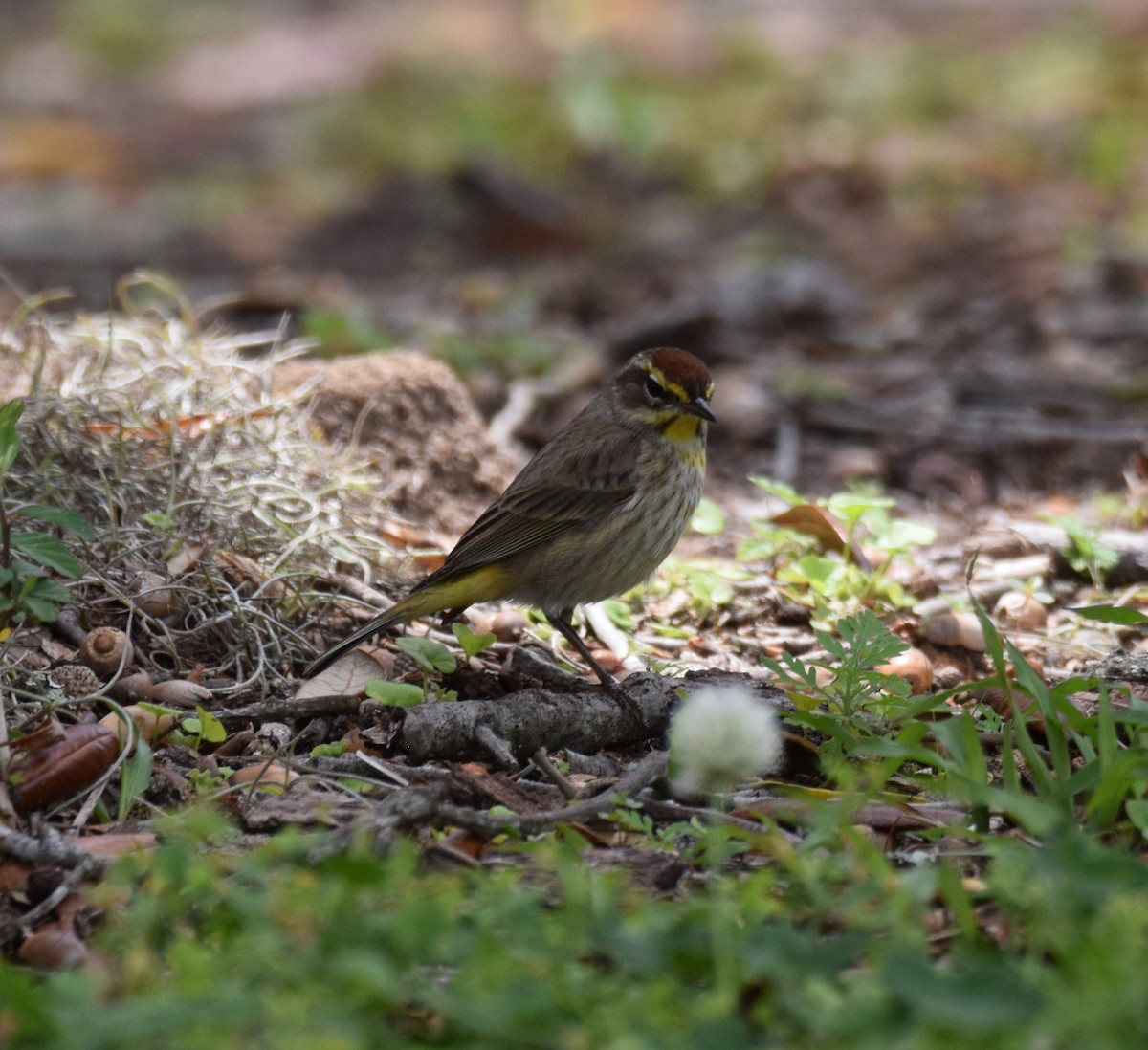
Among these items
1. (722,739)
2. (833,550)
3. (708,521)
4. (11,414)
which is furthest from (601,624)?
(11,414)

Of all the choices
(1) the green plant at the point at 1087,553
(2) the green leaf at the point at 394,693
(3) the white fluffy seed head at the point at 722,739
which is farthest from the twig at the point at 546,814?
(1) the green plant at the point at 1087,553

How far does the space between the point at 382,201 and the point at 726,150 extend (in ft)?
9.73

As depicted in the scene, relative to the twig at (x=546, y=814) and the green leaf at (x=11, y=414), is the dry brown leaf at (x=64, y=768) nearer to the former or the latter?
the green leaf at (x=11, y=414)

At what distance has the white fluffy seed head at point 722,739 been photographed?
3.10 meters

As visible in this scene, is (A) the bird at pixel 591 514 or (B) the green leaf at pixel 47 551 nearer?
(B) the green leaf at pixel 47 551

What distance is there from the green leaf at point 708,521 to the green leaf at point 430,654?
139 centimetres

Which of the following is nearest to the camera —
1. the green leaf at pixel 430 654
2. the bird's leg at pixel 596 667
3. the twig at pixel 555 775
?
the twig at pixel 555 775

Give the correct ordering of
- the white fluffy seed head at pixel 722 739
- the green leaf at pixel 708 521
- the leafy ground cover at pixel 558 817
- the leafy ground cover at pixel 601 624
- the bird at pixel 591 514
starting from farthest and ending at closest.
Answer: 1. the green leaf at pixel 708 521
2. the bird at pixel 591 514
3. the white fluffy seed head at pixel 722 739
4. the leafy ground cover at pixel 601 624
5. the leafy ground cover at pixel 558 817

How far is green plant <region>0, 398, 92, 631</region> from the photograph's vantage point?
3.58m

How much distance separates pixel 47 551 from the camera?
146 inches

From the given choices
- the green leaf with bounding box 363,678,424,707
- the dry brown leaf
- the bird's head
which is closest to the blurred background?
the bird's head

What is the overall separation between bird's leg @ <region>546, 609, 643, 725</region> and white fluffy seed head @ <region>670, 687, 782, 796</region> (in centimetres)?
85

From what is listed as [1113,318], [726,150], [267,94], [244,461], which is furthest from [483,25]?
[244,461]

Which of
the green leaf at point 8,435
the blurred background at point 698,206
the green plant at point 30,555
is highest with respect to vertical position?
the green leaf at point 8,435
